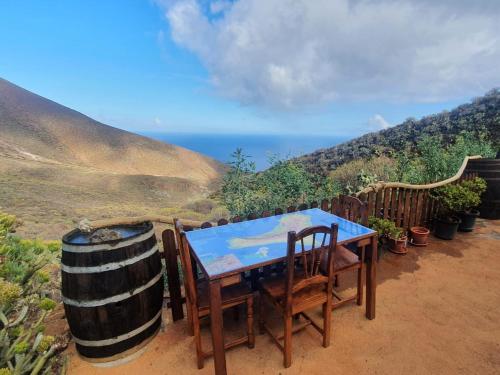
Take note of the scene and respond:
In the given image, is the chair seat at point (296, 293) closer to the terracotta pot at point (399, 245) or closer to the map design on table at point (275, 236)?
the map design on table at point (275, 236)

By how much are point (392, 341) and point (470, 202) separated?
3512 millimetres

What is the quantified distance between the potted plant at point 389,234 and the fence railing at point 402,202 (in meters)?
0.25

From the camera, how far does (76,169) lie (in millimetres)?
18953

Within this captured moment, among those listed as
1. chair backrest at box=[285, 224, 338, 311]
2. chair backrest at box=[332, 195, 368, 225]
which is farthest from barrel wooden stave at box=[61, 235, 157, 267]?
chair backrest at box=[332, 195, 368, 225]

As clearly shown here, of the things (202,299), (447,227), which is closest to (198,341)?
(202,299)

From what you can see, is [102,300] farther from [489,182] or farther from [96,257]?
[489,182]

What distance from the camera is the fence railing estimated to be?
13.0 ft

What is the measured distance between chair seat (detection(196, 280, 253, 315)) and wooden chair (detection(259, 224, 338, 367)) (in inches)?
7.9

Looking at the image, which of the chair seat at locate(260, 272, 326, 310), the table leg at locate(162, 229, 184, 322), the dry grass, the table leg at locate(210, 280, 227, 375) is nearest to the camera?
the table leg at locate(210, 280, 227, 375)

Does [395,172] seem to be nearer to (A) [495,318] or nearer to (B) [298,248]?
(A) [495,318]

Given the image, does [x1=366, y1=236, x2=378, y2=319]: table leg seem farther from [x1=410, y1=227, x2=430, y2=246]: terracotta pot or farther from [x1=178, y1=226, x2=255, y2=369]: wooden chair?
[x1=410, y1=227, x2=430, y2=246]: terracotta pot

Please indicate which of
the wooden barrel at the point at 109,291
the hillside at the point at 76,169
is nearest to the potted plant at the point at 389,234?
the wooden barrel at the point at 109,291

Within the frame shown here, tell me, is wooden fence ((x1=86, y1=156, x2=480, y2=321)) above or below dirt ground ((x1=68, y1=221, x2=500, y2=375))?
above

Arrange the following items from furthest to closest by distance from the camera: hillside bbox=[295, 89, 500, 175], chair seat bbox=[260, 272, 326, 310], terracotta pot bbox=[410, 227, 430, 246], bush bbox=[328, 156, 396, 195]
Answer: hillside bbox=[295, 89, 500, 175]
bush bbox=[328, 156, 396, 195]
terracotta pot bbox=[410, 227, 430, 246]
chair seat bbox=[260, 272, 326, 310]
